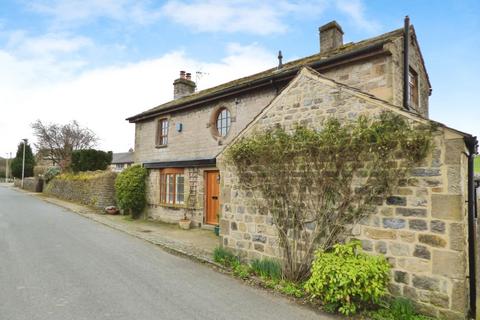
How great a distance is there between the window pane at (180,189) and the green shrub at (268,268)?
717 centimetres

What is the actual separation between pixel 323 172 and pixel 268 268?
228 centimetres

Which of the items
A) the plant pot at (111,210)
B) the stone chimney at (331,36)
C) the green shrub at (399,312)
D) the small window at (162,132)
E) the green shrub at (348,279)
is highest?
the stone chimney at (331,36)

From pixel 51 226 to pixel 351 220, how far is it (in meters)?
11.8

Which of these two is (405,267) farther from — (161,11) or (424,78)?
(161,11)

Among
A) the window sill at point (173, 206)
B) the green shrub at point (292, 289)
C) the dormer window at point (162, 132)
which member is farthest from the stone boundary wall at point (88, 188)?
the green shrub at point (292, 289)

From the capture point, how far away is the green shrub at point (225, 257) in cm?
657

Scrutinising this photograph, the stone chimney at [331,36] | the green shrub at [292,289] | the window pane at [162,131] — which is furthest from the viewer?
the window pane at [162,131]

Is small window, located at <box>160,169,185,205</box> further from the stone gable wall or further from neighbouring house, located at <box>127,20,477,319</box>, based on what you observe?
the stone gable wall

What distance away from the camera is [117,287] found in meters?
5.14

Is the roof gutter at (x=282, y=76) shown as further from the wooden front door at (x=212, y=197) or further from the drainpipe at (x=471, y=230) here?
the drainpipe at (x=471, y=230)

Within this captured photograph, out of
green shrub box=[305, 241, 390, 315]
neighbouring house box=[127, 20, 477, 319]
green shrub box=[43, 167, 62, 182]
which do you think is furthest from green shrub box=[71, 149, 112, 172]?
green shrub box=[305, 241, 390, 315]

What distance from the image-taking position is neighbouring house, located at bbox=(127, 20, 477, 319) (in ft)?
13.1

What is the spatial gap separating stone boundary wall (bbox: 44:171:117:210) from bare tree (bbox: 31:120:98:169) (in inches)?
274

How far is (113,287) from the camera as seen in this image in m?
5.14
